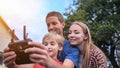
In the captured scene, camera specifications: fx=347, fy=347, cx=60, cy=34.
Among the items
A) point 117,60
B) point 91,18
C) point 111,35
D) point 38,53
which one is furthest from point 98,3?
point 38,53

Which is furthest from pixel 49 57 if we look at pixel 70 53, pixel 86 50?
pixel 86 50

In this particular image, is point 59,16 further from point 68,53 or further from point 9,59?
point 9,59

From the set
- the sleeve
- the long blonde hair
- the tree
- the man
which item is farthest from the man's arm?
the tree

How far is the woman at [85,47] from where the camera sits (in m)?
2.79

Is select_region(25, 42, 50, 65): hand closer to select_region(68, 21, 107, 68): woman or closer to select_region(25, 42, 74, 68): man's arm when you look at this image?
select_region(25, 42, 74, 68): man's arm

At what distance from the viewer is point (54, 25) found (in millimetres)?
3418

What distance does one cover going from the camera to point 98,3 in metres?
30.0

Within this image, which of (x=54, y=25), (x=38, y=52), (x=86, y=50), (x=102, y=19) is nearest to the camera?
(x=38, y=52)

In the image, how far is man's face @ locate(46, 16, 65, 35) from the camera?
3381 mm

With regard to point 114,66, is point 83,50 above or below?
above

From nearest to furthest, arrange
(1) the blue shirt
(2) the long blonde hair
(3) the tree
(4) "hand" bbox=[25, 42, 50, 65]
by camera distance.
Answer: (4) "hand" bbox=[25, 42, 50, 65]
(1) the blue shirt
(2) the long blonde hair
(3) the tree

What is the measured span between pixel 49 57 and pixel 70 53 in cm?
81

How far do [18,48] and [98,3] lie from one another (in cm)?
2851

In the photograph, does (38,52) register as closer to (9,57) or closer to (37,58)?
(37,58)
